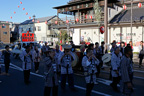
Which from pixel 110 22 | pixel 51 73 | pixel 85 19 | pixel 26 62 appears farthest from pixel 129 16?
pixel 51 73

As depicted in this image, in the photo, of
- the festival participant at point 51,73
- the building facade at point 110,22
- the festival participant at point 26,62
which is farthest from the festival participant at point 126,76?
the building facade at point 110,22

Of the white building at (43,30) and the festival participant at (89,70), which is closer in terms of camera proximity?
the festival participant at (89,70)

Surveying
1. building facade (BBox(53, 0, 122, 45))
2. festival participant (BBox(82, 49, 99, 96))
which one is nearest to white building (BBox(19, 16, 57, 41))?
building facade (BBox(53, 0, 122, 45))

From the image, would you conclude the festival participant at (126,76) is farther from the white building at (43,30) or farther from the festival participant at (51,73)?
the white building at (43,30)

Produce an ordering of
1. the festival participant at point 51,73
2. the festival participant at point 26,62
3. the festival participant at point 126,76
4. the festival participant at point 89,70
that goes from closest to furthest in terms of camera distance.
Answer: the festival participant at point 126,76 < the festival participant at point 51,73 < the festival participant at point 89,70 < the festival participant at point 26,62

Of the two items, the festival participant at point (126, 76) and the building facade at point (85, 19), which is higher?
the building facade at point (85, 19)

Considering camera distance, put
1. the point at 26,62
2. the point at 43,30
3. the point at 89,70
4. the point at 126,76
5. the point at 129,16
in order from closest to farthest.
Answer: the point at 126,76
the point at 89,70
the point at 26,62
the point at 129,16
the point at 43,30

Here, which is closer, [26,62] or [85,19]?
[26,62]

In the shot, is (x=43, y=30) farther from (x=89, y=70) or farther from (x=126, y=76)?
(x=126, y=76)

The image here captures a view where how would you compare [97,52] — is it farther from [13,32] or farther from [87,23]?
[13,32]

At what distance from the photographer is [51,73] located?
491 cm

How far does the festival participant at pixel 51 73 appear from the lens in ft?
15.9

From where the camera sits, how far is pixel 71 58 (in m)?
6.57

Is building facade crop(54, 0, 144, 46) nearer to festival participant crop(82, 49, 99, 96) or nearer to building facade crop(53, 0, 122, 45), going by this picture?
building facade crop(53, 0, 122, 45)
